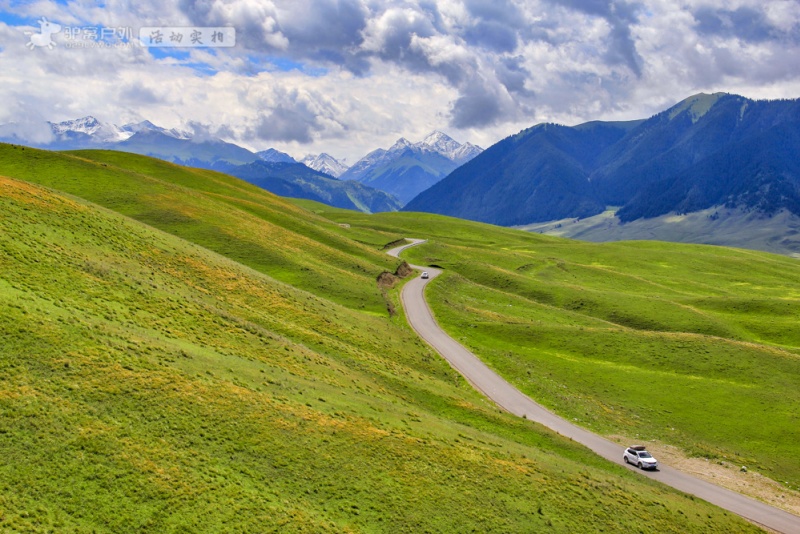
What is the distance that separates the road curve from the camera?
133 ft

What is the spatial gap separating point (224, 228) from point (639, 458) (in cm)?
7450

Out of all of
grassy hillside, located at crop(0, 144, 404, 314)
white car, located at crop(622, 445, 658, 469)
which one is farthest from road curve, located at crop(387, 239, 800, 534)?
grassy hillside, located at crop(0, 144, 404, 314)

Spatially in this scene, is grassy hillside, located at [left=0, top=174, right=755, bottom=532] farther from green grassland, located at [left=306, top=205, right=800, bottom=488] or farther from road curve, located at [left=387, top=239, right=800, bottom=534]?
green grassland, located at [left=306, top=205, right=800, bottom=488]

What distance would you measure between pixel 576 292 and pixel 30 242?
3568 inches

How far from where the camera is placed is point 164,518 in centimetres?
2245

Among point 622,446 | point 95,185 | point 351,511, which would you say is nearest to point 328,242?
point 95,185

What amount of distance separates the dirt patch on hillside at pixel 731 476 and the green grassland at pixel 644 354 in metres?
1.60

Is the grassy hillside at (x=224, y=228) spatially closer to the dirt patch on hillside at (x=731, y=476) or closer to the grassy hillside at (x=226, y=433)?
the grassy hillside at (x=226, y=433)

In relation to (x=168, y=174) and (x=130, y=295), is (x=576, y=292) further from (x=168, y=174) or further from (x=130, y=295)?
(x=168, y=174)

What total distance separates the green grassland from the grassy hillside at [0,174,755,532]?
14.8m

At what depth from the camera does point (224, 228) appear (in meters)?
93.1

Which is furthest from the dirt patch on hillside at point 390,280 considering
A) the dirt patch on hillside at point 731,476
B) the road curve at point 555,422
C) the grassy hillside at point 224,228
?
the dirt patch on hillside at point 731,476

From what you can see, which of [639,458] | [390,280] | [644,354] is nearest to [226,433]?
[639,458]

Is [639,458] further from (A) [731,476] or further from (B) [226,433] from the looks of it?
(B) [226,433]
